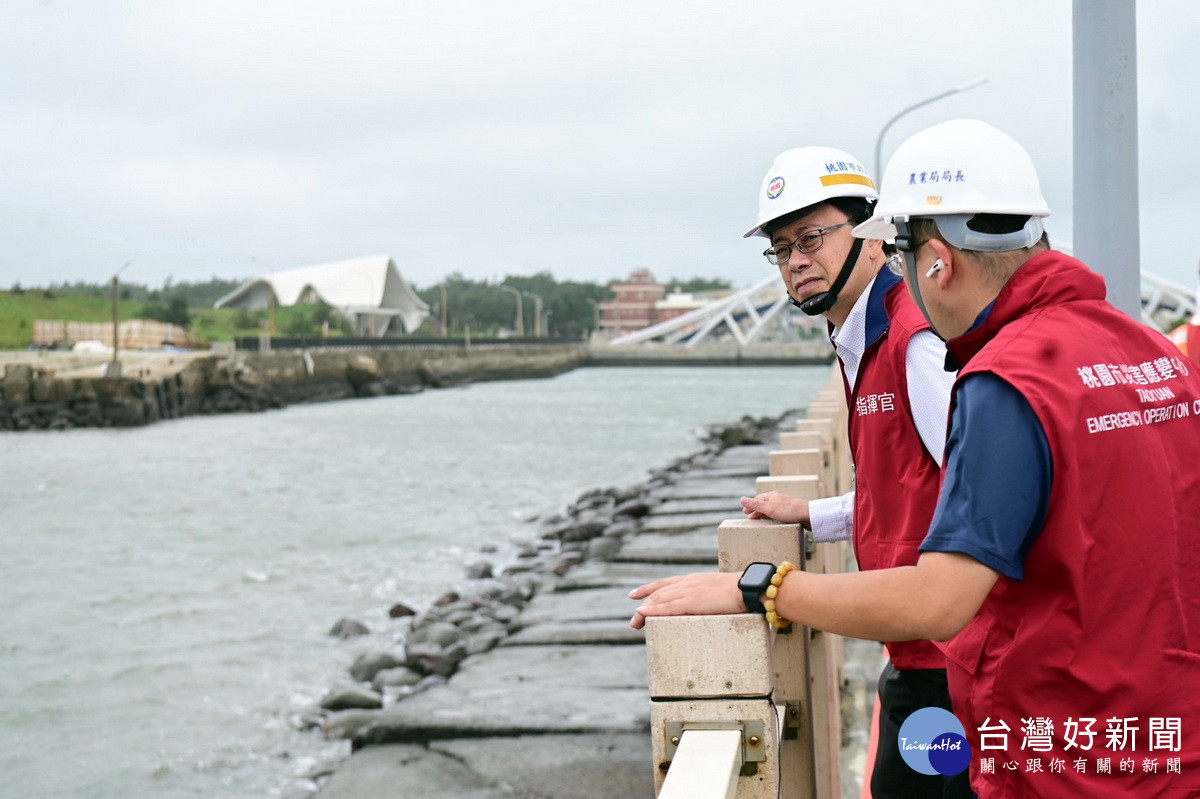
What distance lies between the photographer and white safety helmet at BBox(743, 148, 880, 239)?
2566mm

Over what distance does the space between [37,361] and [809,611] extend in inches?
1879

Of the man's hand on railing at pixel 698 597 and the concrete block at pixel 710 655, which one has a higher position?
the man's hand on railing at pixel 698 597

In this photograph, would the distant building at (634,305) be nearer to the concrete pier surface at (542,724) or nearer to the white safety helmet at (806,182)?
the concrete pier surface at (542,724)

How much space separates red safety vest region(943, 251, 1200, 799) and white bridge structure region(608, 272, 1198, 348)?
91288 mm

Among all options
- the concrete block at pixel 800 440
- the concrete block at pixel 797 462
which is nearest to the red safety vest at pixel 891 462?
the concrete block at pixel 797 462

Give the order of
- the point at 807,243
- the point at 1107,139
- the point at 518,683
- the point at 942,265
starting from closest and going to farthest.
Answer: the point at 942,265 < the point at 807,243 < the point at 1107,139 < the point at 518,683

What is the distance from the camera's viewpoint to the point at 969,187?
1691mm

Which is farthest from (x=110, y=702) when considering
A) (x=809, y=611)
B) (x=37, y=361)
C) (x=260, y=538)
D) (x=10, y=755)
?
(x=37, y=361)

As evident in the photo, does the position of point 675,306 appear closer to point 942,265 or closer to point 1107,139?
point 1107,139

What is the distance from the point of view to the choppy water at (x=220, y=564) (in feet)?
24.1

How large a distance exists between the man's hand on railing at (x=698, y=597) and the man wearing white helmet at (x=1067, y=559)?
19 cm

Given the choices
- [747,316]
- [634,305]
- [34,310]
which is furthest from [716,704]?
[634,305]

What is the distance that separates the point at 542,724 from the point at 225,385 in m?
41.3

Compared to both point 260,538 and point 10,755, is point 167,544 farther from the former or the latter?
point 10,755
